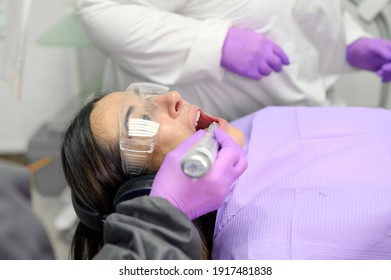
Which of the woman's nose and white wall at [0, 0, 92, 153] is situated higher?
the woman's nose

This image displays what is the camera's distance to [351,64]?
4.91 feet

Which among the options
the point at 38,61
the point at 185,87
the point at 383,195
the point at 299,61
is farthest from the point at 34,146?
the point at 383,195

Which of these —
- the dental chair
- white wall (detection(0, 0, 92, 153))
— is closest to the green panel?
white wall (detection(0, 0, 92, 153))

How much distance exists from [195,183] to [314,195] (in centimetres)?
26

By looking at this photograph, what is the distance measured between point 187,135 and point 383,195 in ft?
1.30

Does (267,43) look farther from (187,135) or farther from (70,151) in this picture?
(70,151)

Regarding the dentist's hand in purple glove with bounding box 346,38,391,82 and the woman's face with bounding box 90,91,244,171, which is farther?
the dentist's hand in purple glove with bounding box 346,38,391,82

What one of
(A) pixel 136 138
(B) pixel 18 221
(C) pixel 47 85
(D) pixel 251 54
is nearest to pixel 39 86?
(C) pixel 47 85

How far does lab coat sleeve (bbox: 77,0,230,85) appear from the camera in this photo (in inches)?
47.7

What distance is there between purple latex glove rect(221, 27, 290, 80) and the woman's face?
0.75 ft

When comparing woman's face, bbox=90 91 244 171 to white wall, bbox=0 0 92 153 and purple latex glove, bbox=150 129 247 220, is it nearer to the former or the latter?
purple latex glove, bbox=150 129 247 220

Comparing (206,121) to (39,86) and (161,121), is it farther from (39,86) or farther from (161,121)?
(39,86)

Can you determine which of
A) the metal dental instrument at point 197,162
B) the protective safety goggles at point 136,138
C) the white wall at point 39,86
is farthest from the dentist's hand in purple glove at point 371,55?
the white wall at point 39,86

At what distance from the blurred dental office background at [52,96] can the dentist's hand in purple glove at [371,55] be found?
21 cm
